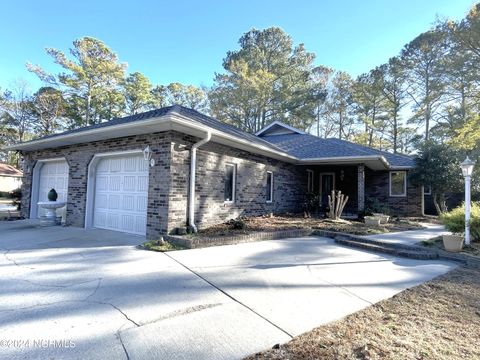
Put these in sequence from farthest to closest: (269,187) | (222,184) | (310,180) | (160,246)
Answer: (310,180) → (269,187) → (222,184) → (160,246)

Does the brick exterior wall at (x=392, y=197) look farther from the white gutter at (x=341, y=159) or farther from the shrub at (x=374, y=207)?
the white gutter at (x=341, y=159)

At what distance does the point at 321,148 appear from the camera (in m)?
15.2

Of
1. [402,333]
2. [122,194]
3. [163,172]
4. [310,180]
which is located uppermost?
[310,180]

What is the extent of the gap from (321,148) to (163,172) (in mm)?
10011

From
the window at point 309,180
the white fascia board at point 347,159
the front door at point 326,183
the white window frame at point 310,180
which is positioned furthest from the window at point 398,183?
the window at point 309,180

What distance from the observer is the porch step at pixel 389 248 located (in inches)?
265

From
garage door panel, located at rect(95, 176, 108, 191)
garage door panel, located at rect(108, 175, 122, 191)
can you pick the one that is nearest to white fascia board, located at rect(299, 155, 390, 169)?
garage door panel, located at rect(108, 175, 122, 191)

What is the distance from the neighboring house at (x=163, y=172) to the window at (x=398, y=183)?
3995 millimetres

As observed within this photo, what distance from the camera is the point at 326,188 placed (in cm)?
1631

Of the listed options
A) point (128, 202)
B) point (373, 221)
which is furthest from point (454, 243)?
point (128, 202)

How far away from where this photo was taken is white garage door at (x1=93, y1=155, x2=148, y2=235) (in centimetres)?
841

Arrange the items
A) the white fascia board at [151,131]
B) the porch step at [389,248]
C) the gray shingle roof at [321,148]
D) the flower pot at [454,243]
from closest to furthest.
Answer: the porch step at [389,248], the flower pot at [454,243], the white fascia board at [151,131], the gray shingle roof at [321,148]

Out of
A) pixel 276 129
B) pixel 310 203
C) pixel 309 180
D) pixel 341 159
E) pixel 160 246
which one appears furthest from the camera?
pixel 276 129

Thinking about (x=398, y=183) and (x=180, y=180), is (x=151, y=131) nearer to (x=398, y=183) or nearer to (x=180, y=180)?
(x=180, y=180)
